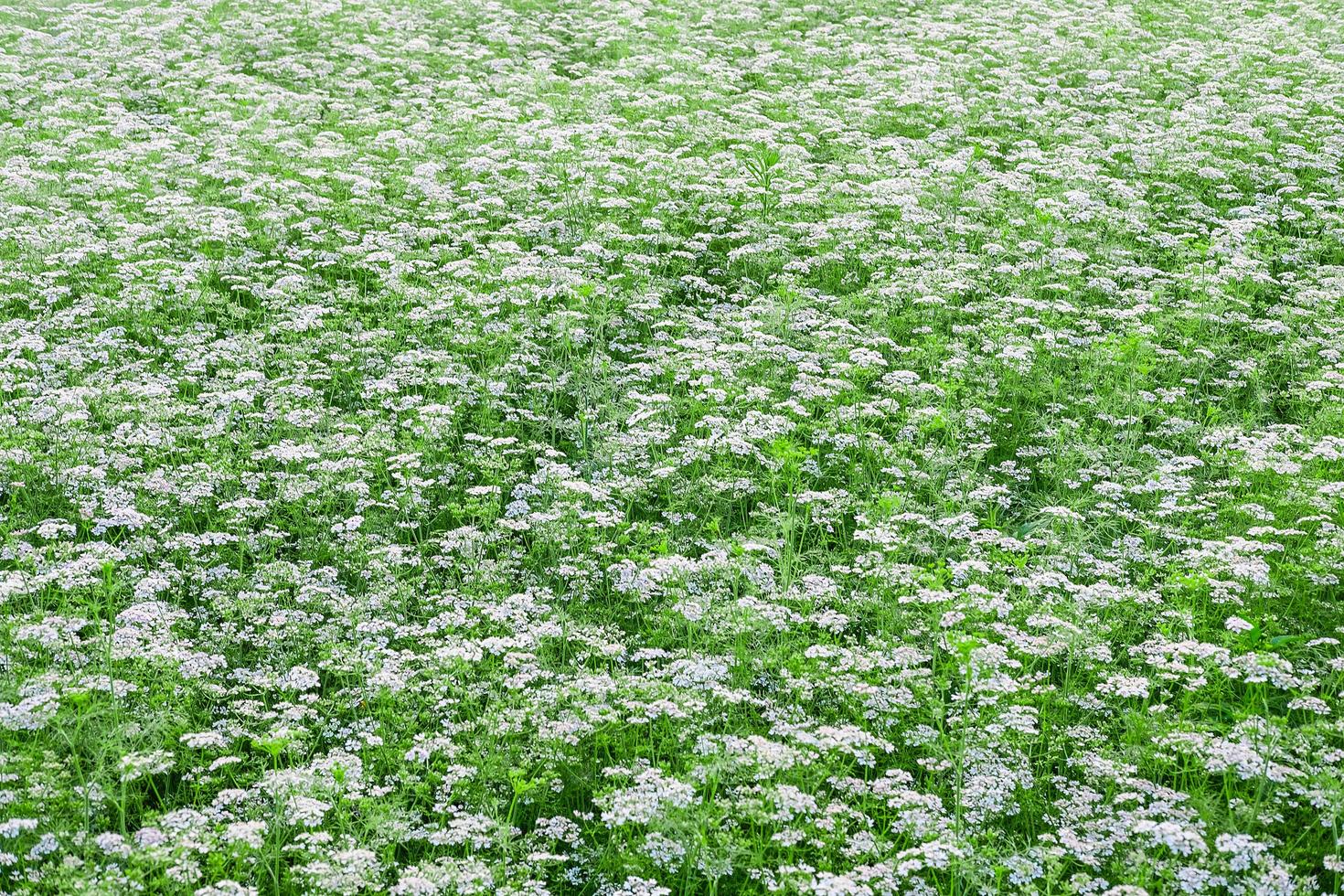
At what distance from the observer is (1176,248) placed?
10969 mm

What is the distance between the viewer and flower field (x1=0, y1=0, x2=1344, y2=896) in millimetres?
5008

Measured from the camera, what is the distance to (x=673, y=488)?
7914mm

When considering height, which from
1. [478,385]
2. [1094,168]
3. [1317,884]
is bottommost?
[1317,884]

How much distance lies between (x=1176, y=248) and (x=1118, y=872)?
321 inches

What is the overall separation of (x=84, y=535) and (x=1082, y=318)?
838 cm

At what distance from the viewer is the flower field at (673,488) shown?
5.01m

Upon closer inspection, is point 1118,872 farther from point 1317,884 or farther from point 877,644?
point 877,644

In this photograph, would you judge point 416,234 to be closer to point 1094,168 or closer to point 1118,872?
point 1094,168

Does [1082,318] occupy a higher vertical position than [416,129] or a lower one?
lower

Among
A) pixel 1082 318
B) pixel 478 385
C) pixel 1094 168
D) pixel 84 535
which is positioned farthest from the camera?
pixel 1094 168

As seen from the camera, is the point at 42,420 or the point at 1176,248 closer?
the point at 42,420

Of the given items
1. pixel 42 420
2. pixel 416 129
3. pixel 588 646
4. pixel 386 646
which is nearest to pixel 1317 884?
pixel 588 646

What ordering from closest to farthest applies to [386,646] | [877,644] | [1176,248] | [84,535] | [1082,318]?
[877,644], [386,646], [84,535], [1082,318], [1176,248]

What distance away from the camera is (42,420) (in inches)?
311
